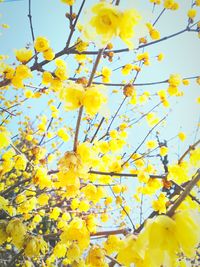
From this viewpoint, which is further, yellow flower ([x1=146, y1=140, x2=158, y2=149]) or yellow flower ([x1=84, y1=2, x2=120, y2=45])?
yellow flower ([x1=146, y1=140, x2=158, y2=149])

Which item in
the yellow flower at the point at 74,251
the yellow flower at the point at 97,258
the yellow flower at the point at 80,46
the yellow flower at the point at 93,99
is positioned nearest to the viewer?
the yellow flower at the point at 93,99

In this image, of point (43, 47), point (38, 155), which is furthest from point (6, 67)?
point (38, 155)

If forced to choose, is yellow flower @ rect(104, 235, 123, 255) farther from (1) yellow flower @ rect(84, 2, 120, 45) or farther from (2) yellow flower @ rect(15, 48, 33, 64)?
(2) yellow flower @ rect(15, 48, 33, 64)

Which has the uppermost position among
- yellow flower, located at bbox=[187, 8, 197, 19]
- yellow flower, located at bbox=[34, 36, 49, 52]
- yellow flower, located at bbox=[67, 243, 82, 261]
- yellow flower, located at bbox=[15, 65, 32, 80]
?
A: yellow flower, located at bbox=[187, 8, 197, 19]

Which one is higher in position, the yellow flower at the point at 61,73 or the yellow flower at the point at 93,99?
the yellow flower at the point at 61,73

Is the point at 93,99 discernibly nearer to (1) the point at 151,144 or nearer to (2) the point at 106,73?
(2) the point at 106,73

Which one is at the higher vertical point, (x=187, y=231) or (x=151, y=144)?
(x=151, y=144)

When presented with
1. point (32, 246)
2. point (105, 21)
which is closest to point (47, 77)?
point (105, 21)

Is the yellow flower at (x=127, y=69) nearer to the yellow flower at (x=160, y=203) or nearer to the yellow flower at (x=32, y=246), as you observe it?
the yellow flower at (x=160, y=203)

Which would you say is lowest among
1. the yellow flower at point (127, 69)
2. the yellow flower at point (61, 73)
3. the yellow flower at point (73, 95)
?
the yellow flower at point (73, 95)

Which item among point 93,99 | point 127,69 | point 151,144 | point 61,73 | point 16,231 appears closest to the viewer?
point 93,99

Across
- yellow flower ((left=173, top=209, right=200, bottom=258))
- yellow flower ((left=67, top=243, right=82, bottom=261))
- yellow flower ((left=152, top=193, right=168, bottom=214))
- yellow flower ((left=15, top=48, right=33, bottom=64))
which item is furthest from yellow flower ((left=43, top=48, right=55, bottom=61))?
yellow flower ((left=173, top=209, right=200, bottom=258))

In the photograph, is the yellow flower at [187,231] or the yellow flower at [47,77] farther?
the yellow flower at [47,77]

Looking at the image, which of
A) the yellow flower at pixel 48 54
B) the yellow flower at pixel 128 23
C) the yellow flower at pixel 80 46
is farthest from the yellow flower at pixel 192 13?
the yellow flower at pixel 128 23
